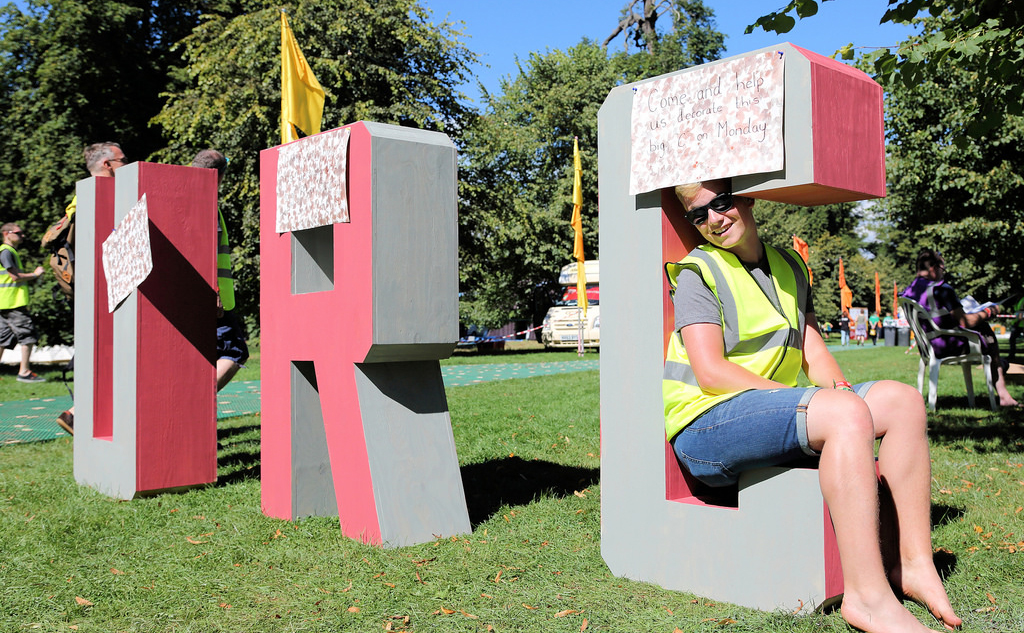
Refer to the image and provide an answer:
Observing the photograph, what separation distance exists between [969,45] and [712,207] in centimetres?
256

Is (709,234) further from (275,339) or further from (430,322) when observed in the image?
(275,339)

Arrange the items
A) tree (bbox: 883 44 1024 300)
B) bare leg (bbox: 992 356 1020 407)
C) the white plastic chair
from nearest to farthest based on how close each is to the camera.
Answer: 1. the white plastic chair
2. bare leg (bbox: 992 356 1020 407)
3. tree (bbox: 883 44 1024 300)

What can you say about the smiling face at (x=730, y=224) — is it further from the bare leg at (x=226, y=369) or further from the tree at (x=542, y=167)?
the tree at (x=542, y=167)

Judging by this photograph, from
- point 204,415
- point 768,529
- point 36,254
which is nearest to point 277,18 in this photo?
point 36,254

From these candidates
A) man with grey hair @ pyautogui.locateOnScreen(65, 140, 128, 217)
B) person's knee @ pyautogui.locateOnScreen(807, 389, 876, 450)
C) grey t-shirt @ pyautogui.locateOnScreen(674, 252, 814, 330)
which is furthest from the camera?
man with grey hair @ pyautogui.locateOnScreen(65, 140, 128, 217)

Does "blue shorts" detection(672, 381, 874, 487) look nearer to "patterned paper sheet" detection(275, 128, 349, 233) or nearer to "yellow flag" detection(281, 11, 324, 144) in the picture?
"patterned paper sheet" detection(275, 128, 349, 233)

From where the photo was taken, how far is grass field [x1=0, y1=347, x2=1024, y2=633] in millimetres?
2922

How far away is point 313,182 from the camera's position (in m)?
4.24

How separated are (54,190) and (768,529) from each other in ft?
72.6

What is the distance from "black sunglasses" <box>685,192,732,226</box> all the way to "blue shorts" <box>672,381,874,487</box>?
693 mm

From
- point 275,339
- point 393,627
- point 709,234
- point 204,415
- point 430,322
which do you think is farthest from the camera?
point 204,415

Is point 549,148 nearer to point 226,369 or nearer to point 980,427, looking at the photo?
point 980,427

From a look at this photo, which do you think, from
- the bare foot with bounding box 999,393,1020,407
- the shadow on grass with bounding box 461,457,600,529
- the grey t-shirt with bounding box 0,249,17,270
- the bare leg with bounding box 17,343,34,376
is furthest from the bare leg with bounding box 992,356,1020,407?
the bare leg with bounding box 17,343,34,376

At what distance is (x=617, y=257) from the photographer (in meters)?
3.54
